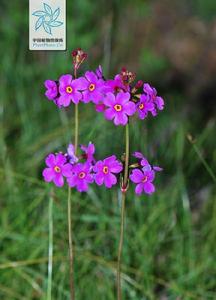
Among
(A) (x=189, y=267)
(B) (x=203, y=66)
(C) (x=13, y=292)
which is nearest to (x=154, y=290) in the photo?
(A) (x=189, y=267)

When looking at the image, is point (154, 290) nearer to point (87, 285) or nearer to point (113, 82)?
point (87, 285)

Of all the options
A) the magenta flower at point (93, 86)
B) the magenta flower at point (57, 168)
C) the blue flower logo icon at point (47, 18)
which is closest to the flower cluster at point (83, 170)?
the magenta flower at point (57, 168)

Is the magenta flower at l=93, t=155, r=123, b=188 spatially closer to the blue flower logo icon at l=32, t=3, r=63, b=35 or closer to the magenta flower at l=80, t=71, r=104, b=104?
the magenta flower at l=80, t=71, r=104, b=104

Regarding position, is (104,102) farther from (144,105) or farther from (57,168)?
(57,168)

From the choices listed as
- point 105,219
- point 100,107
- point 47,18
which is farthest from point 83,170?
point 105,219

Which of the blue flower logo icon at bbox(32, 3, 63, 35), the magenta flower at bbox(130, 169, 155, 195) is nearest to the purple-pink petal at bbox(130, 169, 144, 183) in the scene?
the magenta flower at bbox(130, 169, 155, 195)

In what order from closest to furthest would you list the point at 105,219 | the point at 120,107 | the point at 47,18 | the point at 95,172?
the point at 120,107, the point at 95,172, the point at 47,18, the point at 105,219

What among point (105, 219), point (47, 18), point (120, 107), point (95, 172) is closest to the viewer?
point (120, 107)
